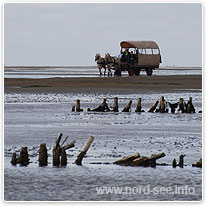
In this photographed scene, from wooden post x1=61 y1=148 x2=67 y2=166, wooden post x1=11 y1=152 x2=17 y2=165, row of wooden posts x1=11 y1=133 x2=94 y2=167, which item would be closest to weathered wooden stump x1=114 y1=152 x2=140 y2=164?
row of wooden posts x1=11 y1=133 x2=94 y2=167

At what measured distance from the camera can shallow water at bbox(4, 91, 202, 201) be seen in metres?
14.2

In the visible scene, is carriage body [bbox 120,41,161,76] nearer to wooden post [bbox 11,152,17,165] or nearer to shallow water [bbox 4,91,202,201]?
shallow water [bbox 4,91,202,201]

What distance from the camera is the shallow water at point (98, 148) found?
1425cm

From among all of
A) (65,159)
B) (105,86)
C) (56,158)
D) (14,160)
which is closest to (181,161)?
(65,159)

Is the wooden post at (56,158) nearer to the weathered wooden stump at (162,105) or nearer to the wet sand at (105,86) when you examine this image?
the weathered wooden stump at (162,105)

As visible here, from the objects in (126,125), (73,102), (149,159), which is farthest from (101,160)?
(73,102)

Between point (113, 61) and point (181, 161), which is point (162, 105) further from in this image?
point (113, 61)

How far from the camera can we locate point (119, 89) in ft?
152

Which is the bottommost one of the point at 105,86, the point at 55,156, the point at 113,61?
the point at 55,156

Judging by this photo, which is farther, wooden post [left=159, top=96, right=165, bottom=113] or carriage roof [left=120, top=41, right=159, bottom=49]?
carriage roof [left=120, top=41, right=159, bottom=49]

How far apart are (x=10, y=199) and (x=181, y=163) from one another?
15.5ft

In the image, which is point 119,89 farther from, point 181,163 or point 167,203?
point 167,203

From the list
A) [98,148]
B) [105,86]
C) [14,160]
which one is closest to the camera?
[14,160]

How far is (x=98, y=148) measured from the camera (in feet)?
62.9
